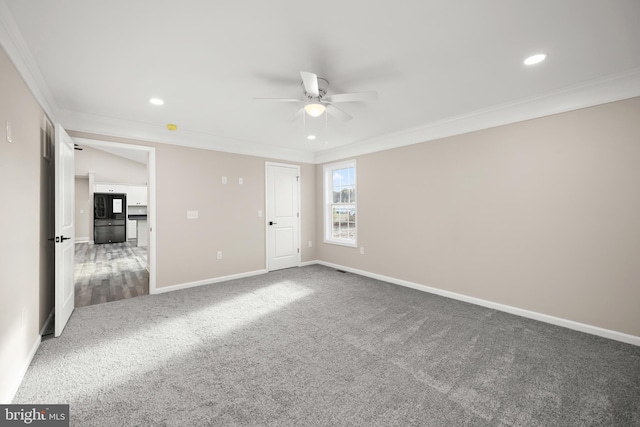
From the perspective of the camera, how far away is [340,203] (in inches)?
218

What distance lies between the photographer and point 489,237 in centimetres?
335

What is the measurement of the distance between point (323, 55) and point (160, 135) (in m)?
3.03

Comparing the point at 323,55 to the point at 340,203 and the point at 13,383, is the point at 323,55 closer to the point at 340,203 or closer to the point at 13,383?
the point at 13,383

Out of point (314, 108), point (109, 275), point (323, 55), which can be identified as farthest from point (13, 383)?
point (109, 275)

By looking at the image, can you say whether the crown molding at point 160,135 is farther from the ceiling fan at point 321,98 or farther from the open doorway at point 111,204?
the open doorway at point 111,204

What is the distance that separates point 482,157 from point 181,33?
3432mm

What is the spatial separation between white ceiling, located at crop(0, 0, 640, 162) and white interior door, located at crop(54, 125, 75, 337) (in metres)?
0.51

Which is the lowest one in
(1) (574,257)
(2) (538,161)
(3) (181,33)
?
(1) (574,257)

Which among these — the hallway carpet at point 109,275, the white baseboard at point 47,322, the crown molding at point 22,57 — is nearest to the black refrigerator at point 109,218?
the hallway carpet at point 109,275

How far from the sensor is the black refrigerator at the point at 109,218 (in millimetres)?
9179

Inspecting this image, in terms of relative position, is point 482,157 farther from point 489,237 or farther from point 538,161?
point 489,237

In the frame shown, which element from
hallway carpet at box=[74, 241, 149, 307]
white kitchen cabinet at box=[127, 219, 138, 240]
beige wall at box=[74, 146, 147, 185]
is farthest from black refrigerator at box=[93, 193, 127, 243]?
hallway carpet at box=[74, 241, 149, 307]

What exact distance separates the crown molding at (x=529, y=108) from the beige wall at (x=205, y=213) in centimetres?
250

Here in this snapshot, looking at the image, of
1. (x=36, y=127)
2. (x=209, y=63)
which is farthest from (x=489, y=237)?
(x=36, y=127)
